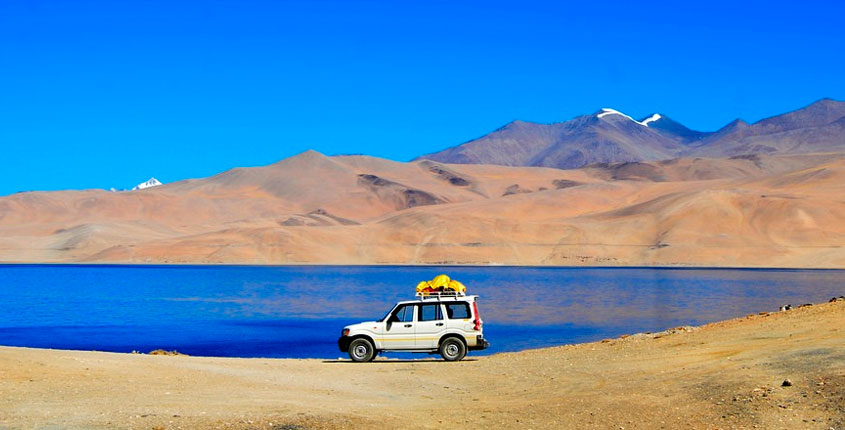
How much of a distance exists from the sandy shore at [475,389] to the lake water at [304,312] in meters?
11.8

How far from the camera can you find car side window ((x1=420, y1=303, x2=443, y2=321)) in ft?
78.7

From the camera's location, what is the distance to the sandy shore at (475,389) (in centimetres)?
1377

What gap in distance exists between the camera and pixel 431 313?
24.0m

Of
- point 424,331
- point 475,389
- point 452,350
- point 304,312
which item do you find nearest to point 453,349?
point 452,350

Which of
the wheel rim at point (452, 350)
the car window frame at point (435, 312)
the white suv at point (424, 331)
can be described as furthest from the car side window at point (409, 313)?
the wheel rim at point (452, 350)

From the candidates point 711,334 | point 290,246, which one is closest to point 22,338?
point 711,334

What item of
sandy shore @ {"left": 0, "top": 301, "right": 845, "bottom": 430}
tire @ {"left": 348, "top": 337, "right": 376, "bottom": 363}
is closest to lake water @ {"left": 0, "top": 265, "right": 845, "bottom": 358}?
tire @ {"left": 348, "top": 337, "right": 376, "bottom": 363}

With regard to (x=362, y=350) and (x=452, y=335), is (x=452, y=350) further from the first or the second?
(x=362, y=350)

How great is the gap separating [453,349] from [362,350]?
223 centimetres

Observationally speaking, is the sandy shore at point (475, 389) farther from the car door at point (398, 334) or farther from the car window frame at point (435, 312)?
the car window frame at point (435, 312)

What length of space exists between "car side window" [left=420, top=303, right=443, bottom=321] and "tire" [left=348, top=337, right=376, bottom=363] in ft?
4.72

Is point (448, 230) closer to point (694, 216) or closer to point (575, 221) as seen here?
point (575, 221)

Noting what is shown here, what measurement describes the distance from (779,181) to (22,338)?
182 metres

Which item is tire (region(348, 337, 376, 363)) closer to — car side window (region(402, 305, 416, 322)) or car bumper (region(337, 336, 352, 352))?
car bumper (region(337, 336, 352, 352))
